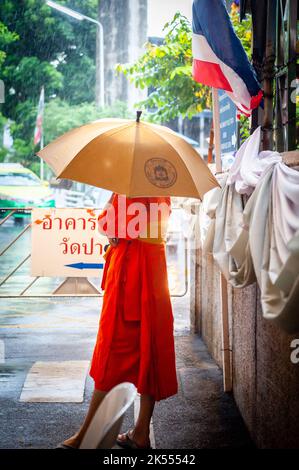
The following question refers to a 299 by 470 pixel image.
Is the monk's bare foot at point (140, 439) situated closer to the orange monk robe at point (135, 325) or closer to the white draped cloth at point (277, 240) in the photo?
the orange monk robe at point (135, 325)

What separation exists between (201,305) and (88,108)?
2722 cm

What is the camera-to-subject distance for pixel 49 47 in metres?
36.2

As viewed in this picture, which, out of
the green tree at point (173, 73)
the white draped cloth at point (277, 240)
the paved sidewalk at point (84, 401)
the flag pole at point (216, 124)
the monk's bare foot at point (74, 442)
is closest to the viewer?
the white draped cloth at point (277, 240)

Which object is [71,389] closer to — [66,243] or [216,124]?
[216,124]

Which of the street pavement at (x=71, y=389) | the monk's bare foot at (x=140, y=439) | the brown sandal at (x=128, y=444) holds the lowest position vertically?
the street pavement at (x=71, y=389)

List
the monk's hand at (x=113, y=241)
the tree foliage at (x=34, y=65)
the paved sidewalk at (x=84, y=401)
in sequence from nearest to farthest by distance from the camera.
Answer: the monk's hand at (x=113, y=241) → the paved sidewalk at (x=84, y=401) → the tree foliage at (x=34, y=65)

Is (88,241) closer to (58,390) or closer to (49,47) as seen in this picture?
(58,390)

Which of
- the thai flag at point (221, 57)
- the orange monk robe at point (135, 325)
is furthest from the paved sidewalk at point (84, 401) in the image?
the thai flag at point (221, 57)

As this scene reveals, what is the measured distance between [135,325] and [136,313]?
0.30 ft

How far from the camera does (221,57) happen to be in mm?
5168

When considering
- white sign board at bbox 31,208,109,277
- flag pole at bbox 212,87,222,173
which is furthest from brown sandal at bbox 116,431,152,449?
white sign board at bbox 31,208,109,277

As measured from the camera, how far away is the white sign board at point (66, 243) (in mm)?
8820

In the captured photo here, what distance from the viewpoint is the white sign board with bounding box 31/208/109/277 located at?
8820mm
